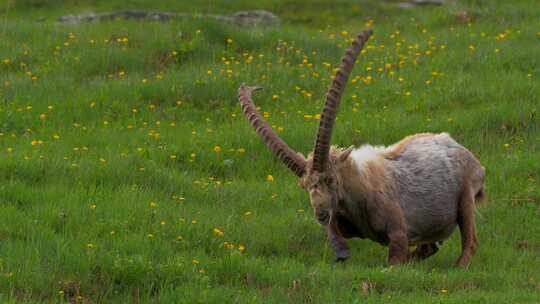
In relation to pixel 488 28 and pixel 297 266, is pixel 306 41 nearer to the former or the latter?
pixel 488 28

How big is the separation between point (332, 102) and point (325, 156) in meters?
0.61

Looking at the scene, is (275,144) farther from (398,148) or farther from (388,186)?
(398,148)

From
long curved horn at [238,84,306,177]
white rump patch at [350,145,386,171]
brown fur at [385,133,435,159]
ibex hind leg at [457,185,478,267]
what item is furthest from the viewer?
brown fur at [385,133,435,159]

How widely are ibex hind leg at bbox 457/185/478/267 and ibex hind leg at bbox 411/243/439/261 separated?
1.53ft

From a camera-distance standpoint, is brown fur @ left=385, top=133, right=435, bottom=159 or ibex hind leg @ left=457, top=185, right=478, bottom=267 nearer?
ibex hind leg @ left=457, top=185, right=478, bottom=267

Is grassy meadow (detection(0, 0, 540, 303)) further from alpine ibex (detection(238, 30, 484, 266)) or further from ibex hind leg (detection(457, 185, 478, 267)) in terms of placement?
alpine ibex (detection(238, 30, 484, 266))

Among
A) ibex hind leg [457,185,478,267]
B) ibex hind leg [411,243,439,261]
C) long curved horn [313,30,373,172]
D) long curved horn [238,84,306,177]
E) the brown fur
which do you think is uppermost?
long curved horn [313,30,373,172]

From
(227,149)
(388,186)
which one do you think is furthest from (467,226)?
(227,149)

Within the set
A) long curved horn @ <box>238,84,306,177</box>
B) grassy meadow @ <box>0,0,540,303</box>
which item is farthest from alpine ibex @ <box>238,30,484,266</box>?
A: grassy meadow @ <box>0,0,540,303</box>

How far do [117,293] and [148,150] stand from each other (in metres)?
5.00

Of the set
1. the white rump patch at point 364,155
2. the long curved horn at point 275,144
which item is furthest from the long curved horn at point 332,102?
the white rump patch at point 364,155

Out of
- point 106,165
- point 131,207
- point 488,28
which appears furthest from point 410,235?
point 488,28

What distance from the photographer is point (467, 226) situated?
11.9 m

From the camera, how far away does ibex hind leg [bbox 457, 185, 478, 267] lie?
11.7 meters
